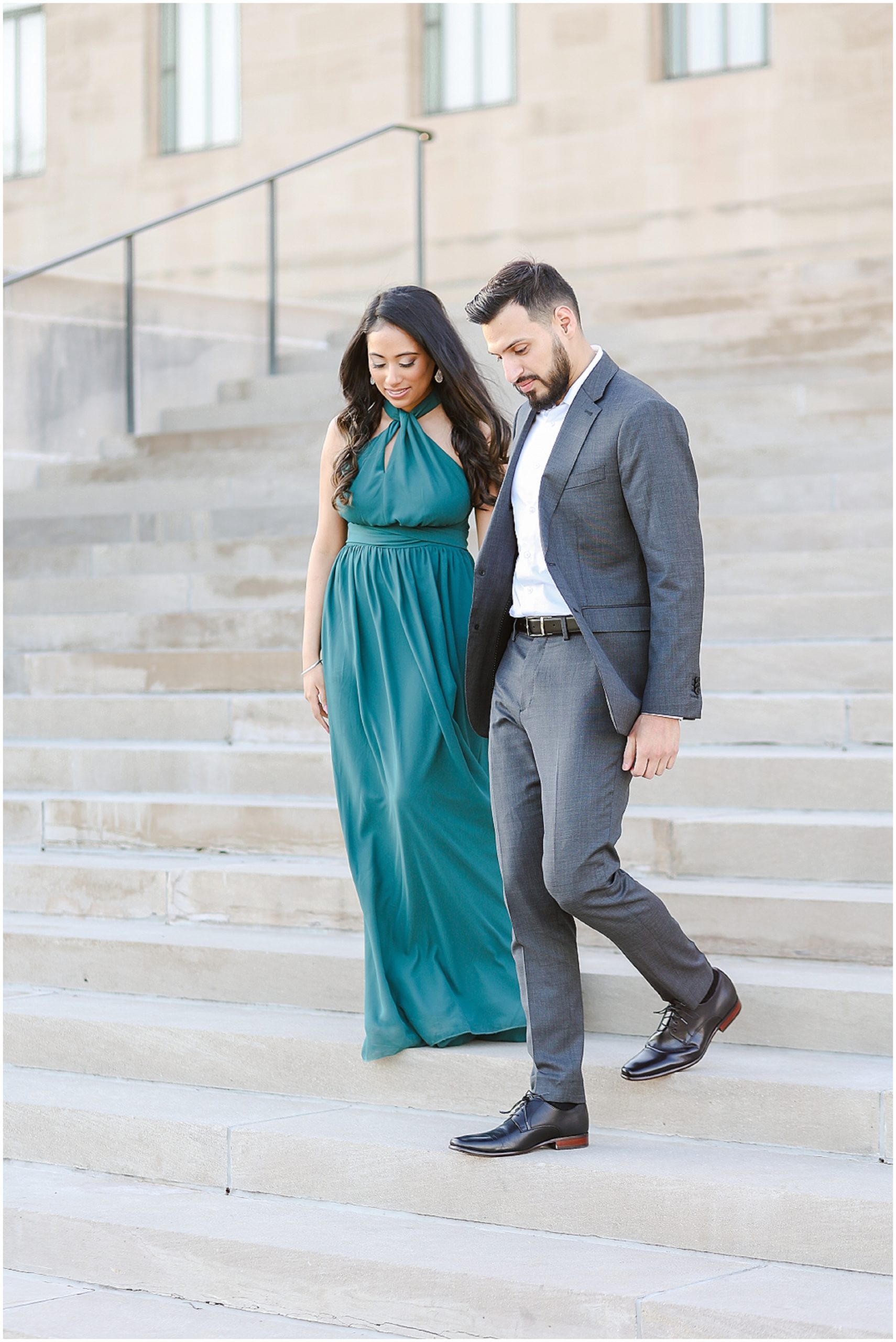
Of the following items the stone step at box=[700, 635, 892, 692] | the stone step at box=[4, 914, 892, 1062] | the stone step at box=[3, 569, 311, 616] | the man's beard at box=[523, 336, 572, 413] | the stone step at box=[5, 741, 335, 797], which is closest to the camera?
the man's beard at box=[523, 336, 572, 413]

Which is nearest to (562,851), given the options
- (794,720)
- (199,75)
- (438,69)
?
(794,720)

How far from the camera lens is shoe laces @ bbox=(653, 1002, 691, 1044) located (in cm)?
368

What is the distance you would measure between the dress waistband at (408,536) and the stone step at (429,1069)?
49.6 inches

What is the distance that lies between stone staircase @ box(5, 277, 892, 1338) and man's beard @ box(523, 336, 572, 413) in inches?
60.4

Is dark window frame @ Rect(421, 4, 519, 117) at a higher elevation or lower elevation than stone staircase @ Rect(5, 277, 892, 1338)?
higher

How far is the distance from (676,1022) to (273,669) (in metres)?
3.04

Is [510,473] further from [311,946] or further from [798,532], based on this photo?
[798,532]

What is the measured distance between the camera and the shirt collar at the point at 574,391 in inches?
136

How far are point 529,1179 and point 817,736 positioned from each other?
2189mm

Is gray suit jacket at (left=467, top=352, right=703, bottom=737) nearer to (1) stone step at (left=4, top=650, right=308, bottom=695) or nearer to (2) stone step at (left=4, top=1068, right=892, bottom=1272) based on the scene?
(2) stone step at (left=4, top=1068, right=892, bottom=1272)

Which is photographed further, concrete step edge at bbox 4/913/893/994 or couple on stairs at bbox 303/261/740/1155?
concrete step edge at bbox 4/913/893/994

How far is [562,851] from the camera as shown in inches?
133

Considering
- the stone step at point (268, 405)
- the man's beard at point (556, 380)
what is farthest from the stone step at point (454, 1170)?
the stone step at point (268, 405)

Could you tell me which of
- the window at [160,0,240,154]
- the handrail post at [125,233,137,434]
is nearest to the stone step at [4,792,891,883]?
the handrail post at [125,233,137,434]
